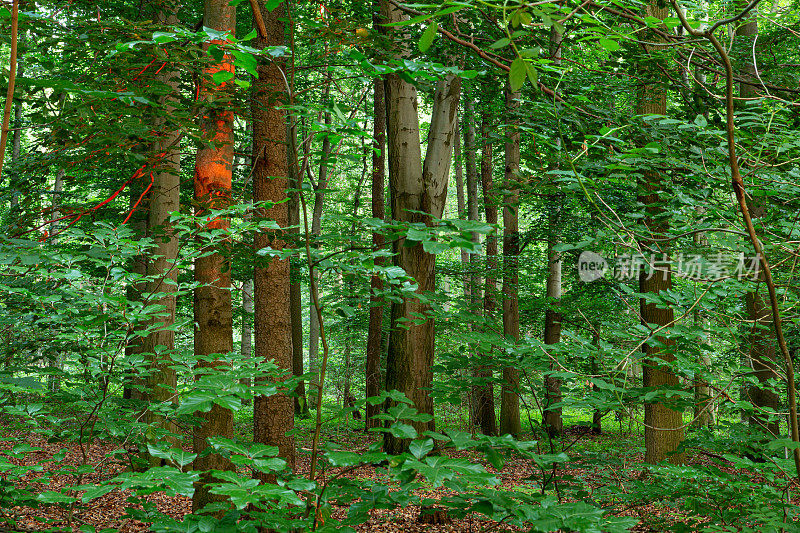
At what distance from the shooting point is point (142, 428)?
2910 millimetres

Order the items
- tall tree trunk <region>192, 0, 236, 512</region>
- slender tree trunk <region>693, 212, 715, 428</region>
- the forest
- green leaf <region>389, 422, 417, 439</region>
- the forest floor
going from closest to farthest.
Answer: green leaf <region>389, 422, 417, 439</region> → the forest → slender tree trunk <region>693, 212, 715, 428</region> → the forest floor → tall tree trunk <region>192, 0, 236, 512</region>

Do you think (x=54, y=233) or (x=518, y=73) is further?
(x=54, y=233)

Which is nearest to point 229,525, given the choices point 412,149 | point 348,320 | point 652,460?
point 412,149

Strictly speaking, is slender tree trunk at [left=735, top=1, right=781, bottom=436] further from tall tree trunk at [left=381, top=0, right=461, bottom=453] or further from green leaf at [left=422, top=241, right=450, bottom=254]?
green leaf at [left=422, top=241, right=450, bottom=254]

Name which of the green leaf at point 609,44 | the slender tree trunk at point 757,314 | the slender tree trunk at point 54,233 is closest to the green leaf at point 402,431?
the green leaf at point 609,44

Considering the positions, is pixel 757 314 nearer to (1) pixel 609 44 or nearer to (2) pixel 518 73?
(1) pixel 609 44

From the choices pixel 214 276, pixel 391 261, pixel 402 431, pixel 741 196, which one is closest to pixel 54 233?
pixel 214 276

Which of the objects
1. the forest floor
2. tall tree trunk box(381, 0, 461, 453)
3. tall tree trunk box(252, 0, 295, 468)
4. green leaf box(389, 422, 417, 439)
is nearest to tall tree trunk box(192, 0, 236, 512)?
tall tree trunk box(252, 0, 295, 468)

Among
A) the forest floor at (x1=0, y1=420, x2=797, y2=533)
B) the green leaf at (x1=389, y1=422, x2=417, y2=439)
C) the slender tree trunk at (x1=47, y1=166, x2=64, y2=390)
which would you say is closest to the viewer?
the green leaf at (x1=389, y1=422, x2=417, y2=439)

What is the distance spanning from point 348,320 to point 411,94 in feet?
22.4

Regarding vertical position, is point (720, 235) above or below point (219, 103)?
below

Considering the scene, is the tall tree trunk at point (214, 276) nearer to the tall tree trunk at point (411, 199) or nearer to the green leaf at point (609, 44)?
the tall tree trunk at point (411, 199)

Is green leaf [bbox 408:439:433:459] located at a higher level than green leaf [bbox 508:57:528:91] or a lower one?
lower

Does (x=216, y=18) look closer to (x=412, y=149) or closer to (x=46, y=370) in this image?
(x=412, y=149)
